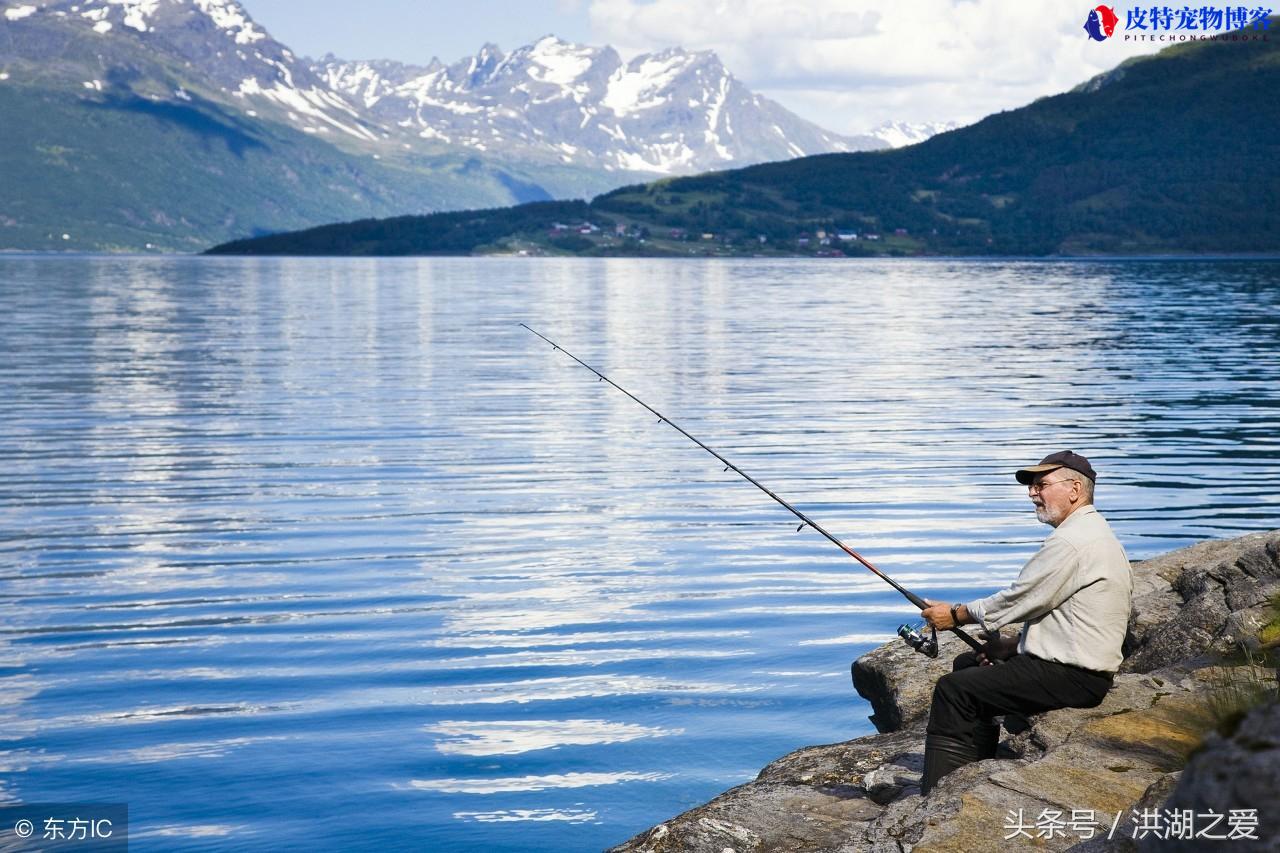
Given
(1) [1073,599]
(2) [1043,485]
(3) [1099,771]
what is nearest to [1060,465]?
(2) [1043,485]

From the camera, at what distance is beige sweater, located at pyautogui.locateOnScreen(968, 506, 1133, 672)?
8.12 m

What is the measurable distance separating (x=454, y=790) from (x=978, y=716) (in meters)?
4.54

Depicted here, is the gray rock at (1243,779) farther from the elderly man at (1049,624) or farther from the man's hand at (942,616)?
the man's hand at (942,616)

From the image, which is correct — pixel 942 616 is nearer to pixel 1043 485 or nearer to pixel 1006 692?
pixel 1006 692

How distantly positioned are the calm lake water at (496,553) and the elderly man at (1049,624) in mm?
3325

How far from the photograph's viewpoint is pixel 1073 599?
8.30 meters

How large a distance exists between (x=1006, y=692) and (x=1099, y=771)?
64cm

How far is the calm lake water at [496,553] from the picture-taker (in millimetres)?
12000

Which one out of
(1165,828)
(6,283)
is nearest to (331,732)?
(1165,828)

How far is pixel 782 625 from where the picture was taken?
650 inches

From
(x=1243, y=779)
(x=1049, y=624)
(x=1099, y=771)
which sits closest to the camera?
A: (x=1243, y=779)
